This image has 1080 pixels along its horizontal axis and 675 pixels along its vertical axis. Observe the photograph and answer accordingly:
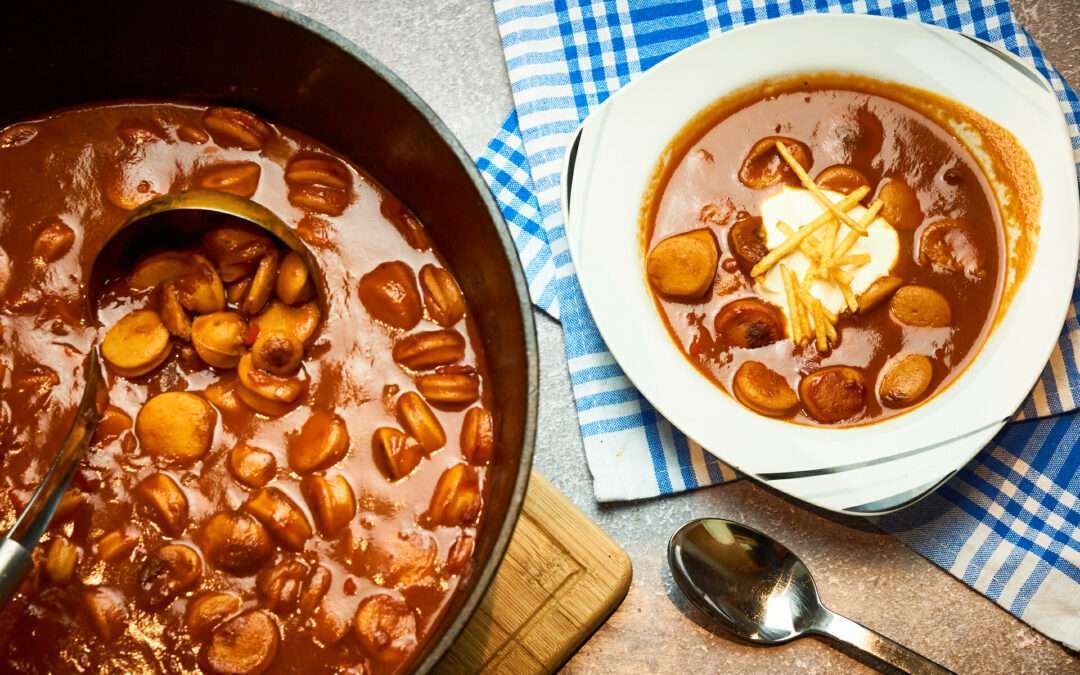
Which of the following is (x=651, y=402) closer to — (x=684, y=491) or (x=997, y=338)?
(x=684, y=491)

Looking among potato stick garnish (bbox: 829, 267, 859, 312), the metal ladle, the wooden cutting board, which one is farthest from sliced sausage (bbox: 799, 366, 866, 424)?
the metal ladle

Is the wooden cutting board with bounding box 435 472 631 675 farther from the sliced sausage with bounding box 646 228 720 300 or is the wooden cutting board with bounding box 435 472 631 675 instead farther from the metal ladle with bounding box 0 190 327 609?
the metal ladle with bounding box 0 190 327 609

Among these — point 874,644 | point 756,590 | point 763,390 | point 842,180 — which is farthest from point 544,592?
point 842,180

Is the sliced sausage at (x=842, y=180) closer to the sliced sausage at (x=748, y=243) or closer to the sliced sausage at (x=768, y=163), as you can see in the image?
the sliced sausage at (x=768, y=163)

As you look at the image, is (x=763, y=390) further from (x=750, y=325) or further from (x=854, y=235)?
(x=854, y=235)

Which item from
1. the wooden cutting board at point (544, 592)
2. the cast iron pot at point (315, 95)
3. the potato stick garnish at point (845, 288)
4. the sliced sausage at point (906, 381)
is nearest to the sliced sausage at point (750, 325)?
the potato stick garnish at point (845, 288)
